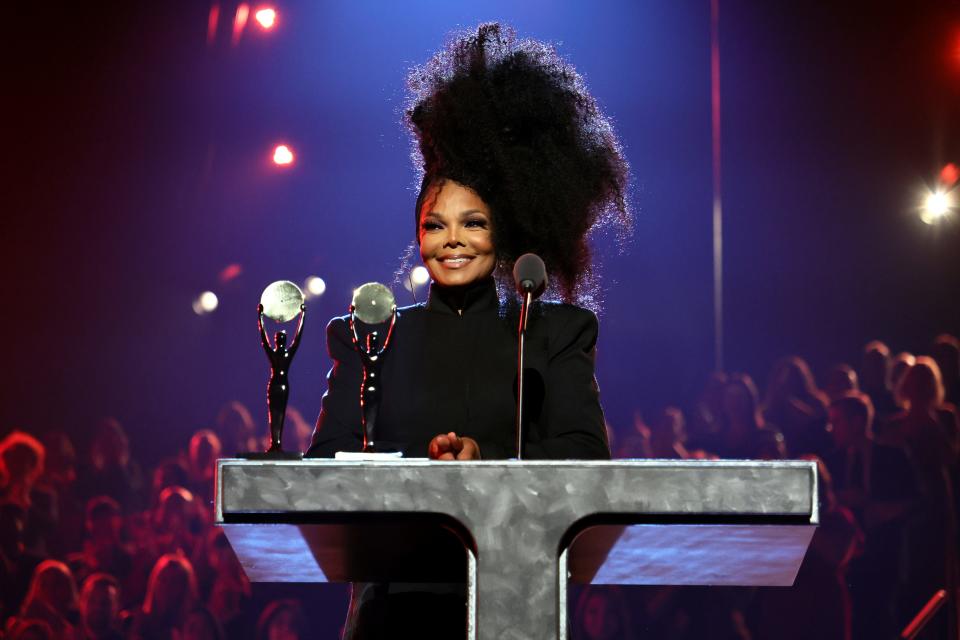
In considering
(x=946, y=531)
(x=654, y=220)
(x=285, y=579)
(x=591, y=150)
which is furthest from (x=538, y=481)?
(x=946, y=531)

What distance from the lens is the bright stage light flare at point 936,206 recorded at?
14.2 ft

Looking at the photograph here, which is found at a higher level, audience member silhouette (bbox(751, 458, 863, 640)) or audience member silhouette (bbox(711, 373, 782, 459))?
audience member silhouette (bbox(711, 373, 782, 459))

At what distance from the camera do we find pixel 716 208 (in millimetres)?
4457

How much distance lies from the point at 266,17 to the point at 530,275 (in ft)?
11.2

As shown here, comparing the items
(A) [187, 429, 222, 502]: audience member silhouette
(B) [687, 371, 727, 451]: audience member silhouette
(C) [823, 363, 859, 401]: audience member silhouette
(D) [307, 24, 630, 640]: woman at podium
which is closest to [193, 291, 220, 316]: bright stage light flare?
(A) [187, 429, 222, 502]: audience member silhouette

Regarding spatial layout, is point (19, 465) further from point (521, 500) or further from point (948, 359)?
point (521, 500)

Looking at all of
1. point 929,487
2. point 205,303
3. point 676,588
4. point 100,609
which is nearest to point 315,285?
point 205,303

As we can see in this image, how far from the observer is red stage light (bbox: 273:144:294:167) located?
4555 millimetres

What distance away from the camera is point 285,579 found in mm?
1354

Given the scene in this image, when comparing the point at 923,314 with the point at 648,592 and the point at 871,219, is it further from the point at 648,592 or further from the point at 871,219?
the point at 648,592

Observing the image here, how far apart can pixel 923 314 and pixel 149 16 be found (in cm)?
335

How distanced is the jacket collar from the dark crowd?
2.27m

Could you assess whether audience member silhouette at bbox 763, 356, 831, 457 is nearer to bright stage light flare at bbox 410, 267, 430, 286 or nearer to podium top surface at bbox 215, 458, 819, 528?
bright stage light flare at bbox 410, 267, 430, 286

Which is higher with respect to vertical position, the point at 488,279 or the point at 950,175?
the point at 950,175
